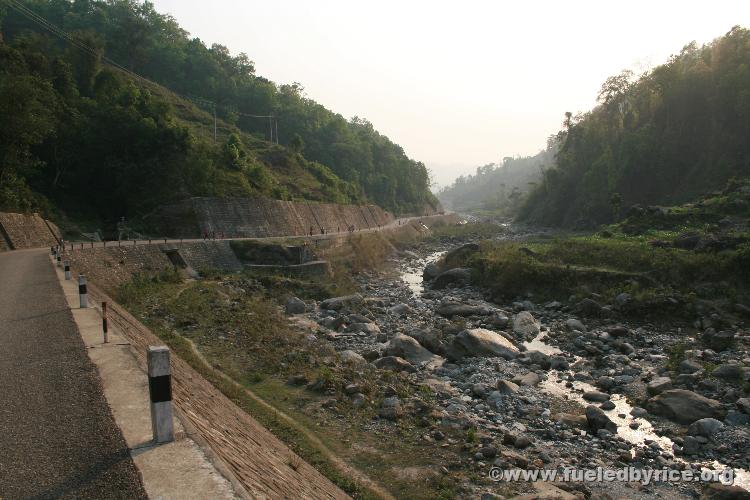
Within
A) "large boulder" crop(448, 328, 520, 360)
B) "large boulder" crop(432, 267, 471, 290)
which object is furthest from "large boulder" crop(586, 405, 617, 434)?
"large boulder" crop(432, 267, 471, 290)

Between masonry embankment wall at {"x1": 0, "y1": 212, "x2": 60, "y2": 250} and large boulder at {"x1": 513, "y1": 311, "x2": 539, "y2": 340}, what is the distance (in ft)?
91.3

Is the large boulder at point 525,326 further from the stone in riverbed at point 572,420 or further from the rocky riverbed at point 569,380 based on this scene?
the stone in riverbed at point 572,420

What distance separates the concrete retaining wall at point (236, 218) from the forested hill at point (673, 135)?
38197 millimetres

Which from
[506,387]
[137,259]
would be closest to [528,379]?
[506,387]

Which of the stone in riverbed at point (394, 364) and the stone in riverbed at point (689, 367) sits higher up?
the stone in riverbed at point (394, 364)

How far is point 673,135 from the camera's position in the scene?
6412 cm

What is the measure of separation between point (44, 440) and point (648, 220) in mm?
41657

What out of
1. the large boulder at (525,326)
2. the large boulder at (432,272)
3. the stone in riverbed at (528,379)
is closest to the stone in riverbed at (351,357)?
the stone in riverbed at (528,379)

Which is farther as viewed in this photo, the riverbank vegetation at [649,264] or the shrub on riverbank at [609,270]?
the shrub on riverbank at [609,270]

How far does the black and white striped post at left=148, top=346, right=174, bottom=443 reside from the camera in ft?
16.1

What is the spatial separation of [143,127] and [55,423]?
135 feet

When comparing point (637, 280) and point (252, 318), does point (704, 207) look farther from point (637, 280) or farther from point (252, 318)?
point (252, 318)

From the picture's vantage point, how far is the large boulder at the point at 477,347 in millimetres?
17062

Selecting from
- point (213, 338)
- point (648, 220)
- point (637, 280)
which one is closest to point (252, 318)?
point (213, 338)
